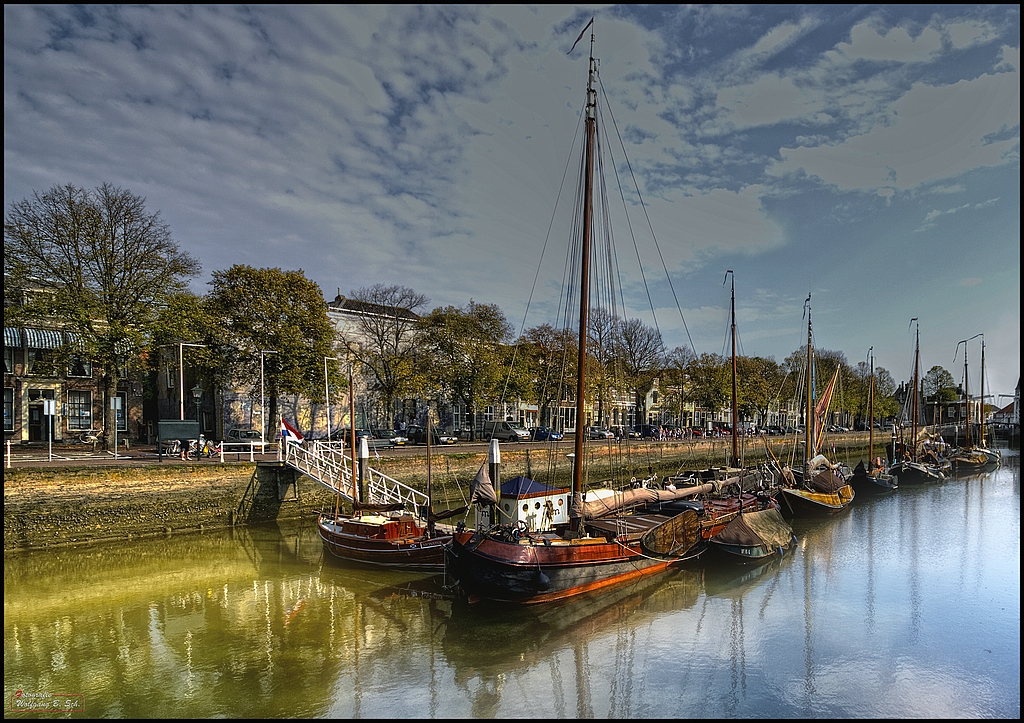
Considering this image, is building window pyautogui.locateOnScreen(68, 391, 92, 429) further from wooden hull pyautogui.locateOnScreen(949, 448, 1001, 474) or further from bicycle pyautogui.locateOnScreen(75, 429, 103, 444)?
wooden hull pyautogui.locateOnScreen(949, 448, 1001, 474)

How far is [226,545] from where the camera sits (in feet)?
75.4

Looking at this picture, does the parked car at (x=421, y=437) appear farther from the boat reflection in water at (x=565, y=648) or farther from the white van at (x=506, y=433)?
the boat reflection in water at (x=565, y=648)

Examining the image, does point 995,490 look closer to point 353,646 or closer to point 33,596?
point 353,646

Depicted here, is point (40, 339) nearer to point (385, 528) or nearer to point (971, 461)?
point (385, 528)

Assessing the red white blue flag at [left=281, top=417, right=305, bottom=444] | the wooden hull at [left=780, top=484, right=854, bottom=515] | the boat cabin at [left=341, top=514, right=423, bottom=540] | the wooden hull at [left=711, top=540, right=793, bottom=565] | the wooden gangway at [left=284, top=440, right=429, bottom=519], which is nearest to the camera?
the boat cabin at [left=341, top=514, right=423, bottom=540]

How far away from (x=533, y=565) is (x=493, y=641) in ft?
7.87

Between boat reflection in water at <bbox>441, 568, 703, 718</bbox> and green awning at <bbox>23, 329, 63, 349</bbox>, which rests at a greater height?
green awning at <bbox>23, 329, 63, 349</bbox>

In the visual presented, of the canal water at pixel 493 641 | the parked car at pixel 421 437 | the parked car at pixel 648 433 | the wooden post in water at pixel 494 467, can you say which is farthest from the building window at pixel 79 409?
the parked car at pixel 648 433

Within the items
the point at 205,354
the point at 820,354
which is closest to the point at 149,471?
the point at 205,354

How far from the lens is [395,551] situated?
19.0 meters

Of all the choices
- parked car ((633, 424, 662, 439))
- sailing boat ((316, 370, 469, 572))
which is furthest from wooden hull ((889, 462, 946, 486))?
sailing boat ((316, 370, 469, 572))

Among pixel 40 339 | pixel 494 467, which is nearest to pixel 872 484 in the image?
pixel 494 467

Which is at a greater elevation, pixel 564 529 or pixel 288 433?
pixel 288 433

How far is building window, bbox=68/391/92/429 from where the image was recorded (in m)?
40.5
